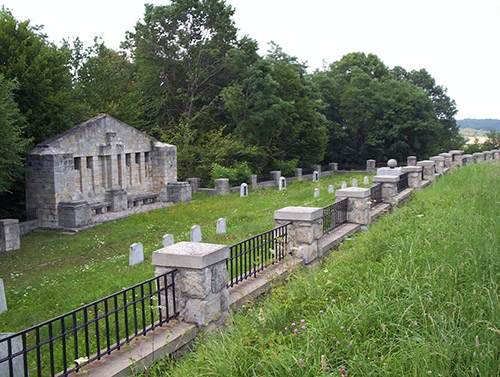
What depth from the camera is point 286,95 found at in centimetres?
3878

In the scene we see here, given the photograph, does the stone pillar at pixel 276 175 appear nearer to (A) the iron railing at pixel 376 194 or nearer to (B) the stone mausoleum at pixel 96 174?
(B) the stone mausoleum at pixel 96 174

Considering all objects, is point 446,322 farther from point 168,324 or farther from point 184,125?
point 184,125

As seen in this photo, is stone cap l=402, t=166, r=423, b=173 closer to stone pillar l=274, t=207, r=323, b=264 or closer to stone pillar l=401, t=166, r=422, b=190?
stone pillar l=401, t=166, r=422, b=190

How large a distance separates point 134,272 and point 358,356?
806cm

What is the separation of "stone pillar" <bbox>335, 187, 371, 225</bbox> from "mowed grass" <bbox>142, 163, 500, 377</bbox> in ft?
13.3

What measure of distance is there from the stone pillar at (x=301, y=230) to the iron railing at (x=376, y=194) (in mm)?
4766

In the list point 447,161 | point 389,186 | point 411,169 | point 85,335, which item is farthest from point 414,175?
point 85,335

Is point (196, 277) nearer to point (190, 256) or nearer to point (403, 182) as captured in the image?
point (190, 256)

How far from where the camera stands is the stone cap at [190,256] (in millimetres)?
5611

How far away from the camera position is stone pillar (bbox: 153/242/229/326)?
18.6ft

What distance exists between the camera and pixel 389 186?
13820 millimetres

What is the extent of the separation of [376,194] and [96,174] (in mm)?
13953

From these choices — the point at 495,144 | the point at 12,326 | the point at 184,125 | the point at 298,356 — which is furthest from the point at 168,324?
the point at 495,144

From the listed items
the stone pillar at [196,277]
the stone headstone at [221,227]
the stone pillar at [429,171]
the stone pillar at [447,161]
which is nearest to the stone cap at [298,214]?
the stone pillar at [196,277]
